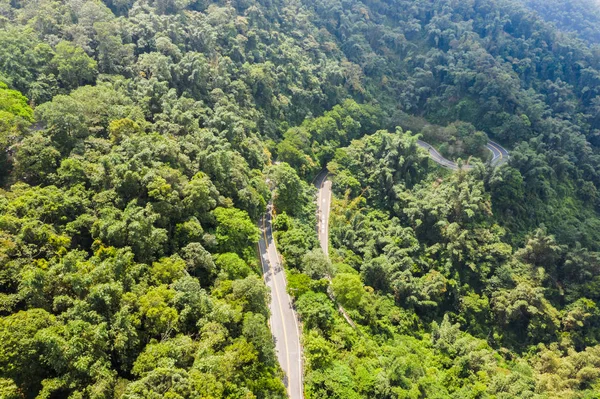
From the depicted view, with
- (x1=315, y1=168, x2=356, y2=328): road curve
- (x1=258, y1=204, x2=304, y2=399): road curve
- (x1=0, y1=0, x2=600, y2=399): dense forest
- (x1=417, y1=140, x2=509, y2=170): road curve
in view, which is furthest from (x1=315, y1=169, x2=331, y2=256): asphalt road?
(x1=417, y1=140, x2=509, y2=170): road curve

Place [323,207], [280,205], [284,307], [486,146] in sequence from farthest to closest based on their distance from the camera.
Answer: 1. [486,146]
2. [323,207]
3. [280,205]
4. [284,307]

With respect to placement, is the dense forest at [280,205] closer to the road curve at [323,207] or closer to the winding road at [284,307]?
the winding road at [284,307]

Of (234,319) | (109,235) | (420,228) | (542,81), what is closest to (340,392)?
(234,319)

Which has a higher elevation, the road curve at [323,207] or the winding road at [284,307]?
the winding road at [284,307]

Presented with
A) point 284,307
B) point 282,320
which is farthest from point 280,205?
point 282,320

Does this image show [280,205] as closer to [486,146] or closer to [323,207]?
[323,207]

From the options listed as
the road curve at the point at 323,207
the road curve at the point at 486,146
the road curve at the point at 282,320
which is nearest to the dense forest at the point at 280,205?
the road curve at the point at 282,320
